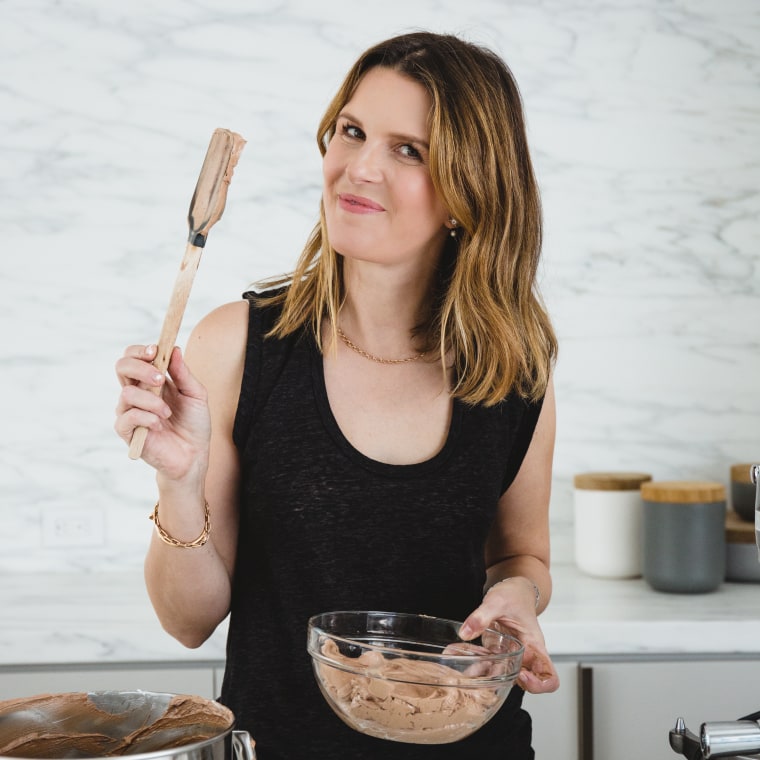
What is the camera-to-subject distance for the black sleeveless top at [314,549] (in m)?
1.25

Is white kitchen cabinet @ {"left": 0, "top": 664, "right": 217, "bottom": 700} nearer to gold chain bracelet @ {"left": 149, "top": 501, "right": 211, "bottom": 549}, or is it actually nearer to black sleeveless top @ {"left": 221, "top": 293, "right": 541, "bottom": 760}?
black sleeveless top @ {"left": 221, "top": 293, "right": 541, "bottom": 760}

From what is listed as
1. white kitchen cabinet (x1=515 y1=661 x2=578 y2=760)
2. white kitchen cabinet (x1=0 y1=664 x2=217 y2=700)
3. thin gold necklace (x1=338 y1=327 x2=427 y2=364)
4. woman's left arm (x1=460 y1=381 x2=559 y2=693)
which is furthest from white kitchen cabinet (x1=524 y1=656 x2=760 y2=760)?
thin gold necklace (x1=338 y1=327 x2=427 y2=364)

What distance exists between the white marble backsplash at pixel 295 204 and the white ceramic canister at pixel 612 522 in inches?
7.1

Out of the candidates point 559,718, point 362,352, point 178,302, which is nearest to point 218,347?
point 362,352

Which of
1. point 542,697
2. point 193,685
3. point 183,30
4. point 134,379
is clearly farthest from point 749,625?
point 183,30

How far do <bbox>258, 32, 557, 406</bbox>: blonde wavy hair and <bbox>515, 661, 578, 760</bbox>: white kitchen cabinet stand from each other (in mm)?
670

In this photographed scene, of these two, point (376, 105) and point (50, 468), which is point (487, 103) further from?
point (50, 468)

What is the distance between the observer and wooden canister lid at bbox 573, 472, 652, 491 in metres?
2.12

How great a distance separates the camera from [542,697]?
1.83 metres

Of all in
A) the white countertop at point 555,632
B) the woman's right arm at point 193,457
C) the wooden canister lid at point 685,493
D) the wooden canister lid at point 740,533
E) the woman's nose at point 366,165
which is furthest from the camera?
the wooden canister lid at point 740,533

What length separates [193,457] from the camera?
3.42 ft

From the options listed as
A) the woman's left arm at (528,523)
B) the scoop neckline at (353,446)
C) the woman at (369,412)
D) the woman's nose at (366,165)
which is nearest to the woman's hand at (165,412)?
the woman at (369,412)

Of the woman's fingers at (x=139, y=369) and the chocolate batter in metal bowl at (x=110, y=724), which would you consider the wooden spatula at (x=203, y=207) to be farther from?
the chocolate batter in metal bowl at (x=110, y=724)

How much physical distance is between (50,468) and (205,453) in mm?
1310
